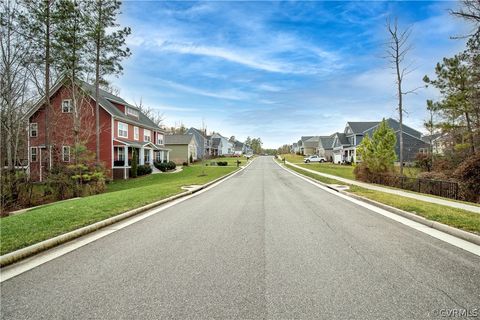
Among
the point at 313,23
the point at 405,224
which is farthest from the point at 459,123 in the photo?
the point at 405,224

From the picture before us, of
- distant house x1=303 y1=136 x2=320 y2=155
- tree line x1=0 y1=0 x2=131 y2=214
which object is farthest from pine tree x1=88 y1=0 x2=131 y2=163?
distant house x1=303 y1=136 x2=320 y2=155

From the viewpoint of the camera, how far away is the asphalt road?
274cm

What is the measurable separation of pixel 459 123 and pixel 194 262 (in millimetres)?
29032

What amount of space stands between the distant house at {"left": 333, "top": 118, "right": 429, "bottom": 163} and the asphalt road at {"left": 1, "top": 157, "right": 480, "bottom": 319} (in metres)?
39.8

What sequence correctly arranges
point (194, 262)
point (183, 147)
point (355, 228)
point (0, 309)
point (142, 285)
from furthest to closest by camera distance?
point (183, 147) → point (355, 228) → point (194, 262) → point (142, 285) → point (0, 309)

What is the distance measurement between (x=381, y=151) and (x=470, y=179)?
597cm

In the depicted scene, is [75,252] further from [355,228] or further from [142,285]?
[355,228]

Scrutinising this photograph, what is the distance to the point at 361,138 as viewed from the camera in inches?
1832

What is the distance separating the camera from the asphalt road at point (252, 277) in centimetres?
274

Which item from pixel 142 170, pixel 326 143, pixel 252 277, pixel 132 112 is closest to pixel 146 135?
pixel 132 112

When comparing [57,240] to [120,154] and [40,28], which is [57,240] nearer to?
[40,28]

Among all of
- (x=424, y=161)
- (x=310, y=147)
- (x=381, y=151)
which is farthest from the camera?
(x=310, y=147)

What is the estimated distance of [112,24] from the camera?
20.3 m

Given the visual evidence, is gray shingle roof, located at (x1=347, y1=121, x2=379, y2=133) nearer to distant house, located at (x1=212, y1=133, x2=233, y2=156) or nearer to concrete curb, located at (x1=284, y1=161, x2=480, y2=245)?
concrete curb, located at (x1=284, y1=161, x2=480, y2=245)
